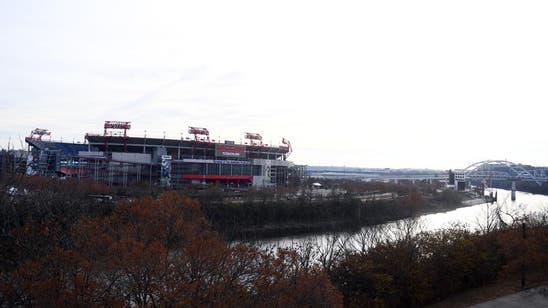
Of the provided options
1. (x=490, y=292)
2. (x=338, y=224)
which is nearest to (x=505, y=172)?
(x=338, y=224)

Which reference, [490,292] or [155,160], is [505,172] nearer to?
[155,160]

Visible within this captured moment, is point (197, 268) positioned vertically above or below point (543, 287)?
above

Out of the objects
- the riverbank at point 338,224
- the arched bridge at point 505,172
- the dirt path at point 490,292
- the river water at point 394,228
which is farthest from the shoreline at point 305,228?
the arched bridge at point 505,172

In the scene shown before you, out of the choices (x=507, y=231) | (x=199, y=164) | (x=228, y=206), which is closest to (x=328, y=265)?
(x=507, y=231)

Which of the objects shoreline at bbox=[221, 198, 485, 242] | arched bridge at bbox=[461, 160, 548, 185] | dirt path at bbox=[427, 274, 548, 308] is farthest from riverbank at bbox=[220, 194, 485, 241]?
arched bridge at bbox=[461, 160, 548, 185]

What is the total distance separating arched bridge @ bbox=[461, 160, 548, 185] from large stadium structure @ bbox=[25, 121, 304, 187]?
6187 cm

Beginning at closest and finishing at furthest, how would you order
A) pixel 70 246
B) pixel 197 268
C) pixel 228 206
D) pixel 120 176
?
1. pixel 197 268
2. pixel 70 246
3. pixel 228 206
4. pixel 120 176

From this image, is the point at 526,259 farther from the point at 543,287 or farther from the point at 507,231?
the point at 507,231

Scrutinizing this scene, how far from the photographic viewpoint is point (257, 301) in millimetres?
7074

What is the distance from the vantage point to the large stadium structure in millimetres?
42034

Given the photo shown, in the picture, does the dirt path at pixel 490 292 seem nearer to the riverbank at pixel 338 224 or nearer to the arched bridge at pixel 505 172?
the riverbank at pixel 338 224

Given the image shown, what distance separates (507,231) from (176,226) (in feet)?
37.1

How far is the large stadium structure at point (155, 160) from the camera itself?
138ft

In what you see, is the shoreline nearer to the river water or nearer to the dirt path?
the river water
